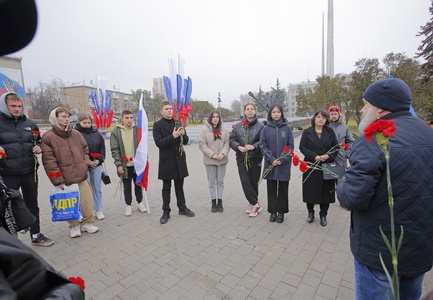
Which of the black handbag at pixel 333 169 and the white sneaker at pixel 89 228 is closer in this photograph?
the black handbag at pixel 333 169

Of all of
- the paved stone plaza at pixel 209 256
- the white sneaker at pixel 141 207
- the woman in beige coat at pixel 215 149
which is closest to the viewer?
the paved stone plaza at pixel 209 256

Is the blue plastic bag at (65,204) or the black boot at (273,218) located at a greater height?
the blue plastic bag at (65,204)

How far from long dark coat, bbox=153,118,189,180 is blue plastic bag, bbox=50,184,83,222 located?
1389mm

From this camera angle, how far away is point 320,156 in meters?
3.92

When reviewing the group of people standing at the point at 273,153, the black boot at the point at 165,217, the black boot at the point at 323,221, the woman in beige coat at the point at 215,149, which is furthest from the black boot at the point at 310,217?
the black boot at the point at 165,217

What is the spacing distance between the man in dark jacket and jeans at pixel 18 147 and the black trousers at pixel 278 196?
3.70m

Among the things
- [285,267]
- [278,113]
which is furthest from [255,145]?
[285,267]

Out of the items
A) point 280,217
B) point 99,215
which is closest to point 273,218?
point 280,217

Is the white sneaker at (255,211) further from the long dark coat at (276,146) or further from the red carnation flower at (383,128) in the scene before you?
the red carnation flower at (383,128)

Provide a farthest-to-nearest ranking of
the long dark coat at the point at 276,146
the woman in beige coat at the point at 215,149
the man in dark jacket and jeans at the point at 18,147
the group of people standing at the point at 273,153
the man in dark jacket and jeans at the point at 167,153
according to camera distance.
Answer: the woman in beige coat at the point at 215,149
the man in dark jacket and jeans at the point at 167,153
the long dark coat at the point at 276,146
the group of people standing at the point at 273,153
the man in dark jacket and jeans at the point at 18,147

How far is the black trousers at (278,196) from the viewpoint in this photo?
4.21 metres

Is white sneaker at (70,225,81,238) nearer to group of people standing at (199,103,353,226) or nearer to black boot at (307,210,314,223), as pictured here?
group of people standing at (199,103,353,226)

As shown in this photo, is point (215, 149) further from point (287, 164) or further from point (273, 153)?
point (287, 164)

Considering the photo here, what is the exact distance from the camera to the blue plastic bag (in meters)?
3.59
